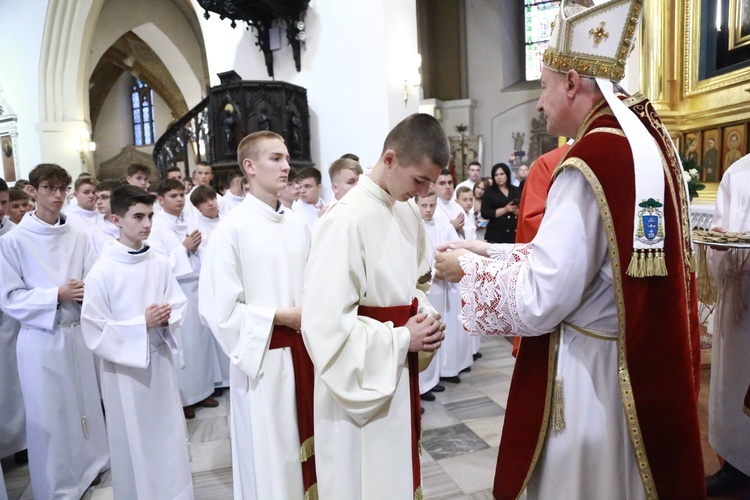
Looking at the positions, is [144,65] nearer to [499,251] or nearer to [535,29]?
[535,29]

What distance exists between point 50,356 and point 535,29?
1578 centimetres

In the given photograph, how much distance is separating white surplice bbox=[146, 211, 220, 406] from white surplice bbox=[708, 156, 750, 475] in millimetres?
3872

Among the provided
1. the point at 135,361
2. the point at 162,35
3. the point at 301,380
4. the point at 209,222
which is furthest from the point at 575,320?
the point at 162,35

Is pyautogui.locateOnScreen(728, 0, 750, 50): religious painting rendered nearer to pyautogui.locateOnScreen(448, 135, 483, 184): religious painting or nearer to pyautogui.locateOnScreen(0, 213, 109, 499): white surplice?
pyautogui.locateOnScreen(0, 213, 109, 499): white surplice

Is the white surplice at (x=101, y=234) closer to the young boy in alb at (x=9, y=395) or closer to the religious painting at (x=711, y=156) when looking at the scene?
the young boy in alb at (x=9, y=395)

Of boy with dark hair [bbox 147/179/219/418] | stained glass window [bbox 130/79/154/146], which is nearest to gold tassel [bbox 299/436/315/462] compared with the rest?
boy with dark hair [bbox 147/179/219/418]

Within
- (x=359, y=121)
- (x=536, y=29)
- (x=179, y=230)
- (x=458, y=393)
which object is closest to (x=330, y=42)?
(x=359, y=121)

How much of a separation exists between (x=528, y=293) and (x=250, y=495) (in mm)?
1679

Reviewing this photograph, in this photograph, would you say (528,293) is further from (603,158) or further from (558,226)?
(603,158)

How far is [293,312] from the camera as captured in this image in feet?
7.70

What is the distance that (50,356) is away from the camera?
3.18m

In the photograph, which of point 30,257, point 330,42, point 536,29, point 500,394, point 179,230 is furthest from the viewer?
point 536,29

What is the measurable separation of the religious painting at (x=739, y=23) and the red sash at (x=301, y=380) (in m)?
5.30

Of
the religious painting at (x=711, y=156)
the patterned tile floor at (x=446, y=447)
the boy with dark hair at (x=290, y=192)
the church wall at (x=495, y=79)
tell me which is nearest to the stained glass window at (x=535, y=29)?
the church wall at (x=495, y=79)
